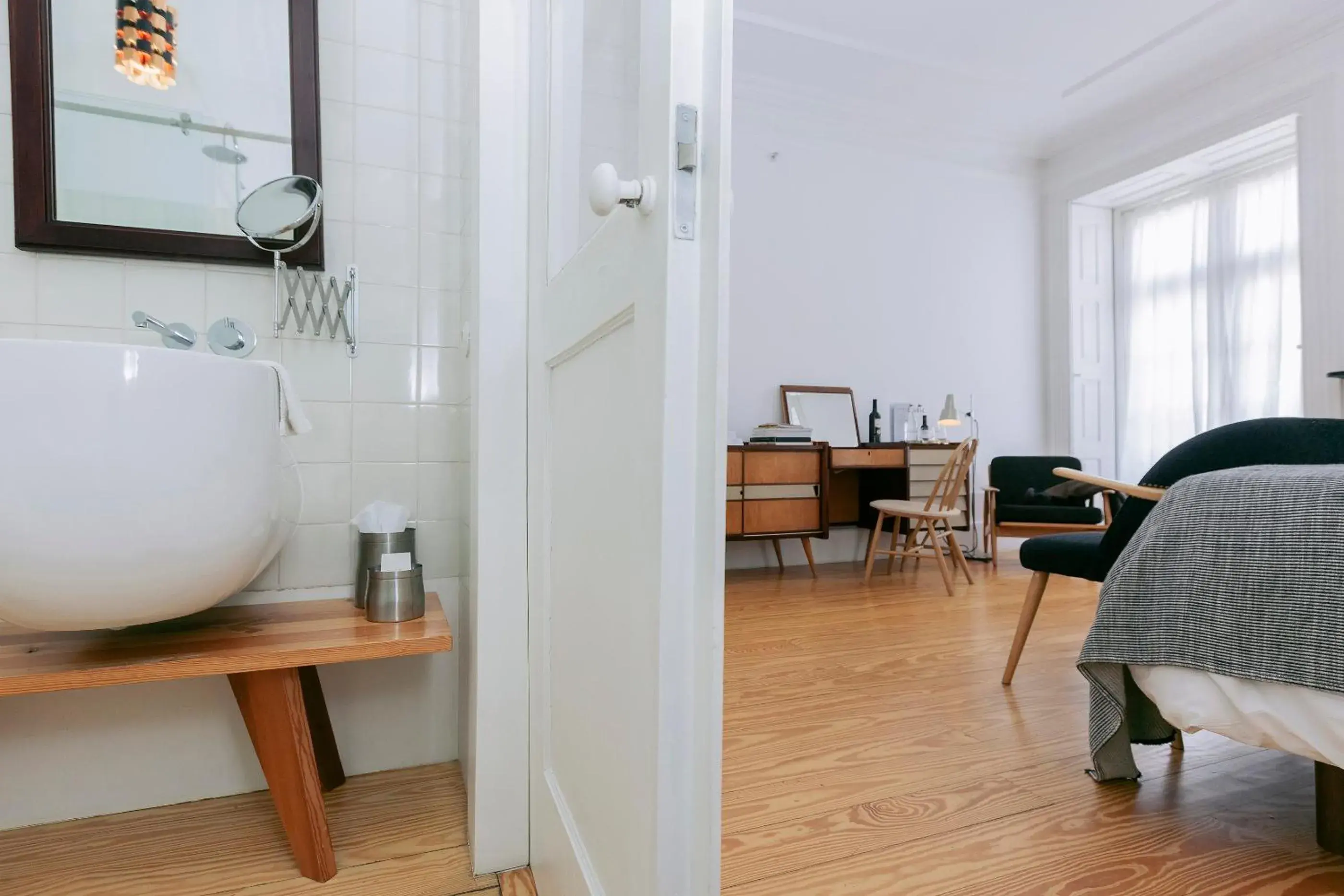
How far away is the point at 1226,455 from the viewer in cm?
147

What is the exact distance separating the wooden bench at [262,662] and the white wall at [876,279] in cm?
311

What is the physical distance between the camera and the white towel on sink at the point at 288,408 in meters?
1.13

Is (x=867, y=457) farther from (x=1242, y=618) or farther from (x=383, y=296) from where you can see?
(x=383, y=296)

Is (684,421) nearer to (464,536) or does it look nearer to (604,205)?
(604,205)

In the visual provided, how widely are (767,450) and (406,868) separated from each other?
2.76 m

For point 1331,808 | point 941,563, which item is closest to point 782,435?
point 941,563

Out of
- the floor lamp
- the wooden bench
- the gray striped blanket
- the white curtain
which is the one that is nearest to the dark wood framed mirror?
the wooden bench

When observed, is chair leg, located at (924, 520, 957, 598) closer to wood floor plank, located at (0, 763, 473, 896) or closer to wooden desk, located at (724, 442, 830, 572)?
wooden desk, located at (724, 442, 830, 572)

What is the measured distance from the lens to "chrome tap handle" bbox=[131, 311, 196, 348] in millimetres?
1274

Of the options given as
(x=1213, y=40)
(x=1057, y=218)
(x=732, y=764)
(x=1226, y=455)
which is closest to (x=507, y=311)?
(x=732, y=764)

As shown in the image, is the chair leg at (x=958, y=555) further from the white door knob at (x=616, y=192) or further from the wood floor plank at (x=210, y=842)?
the white door knob at (x=616, y=192)

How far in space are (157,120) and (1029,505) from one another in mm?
3999

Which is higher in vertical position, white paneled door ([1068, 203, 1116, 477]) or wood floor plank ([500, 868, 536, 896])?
white paneled door ([1068, 203, 1116, 477])

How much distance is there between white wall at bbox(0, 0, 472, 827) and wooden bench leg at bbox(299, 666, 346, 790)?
0.05m
